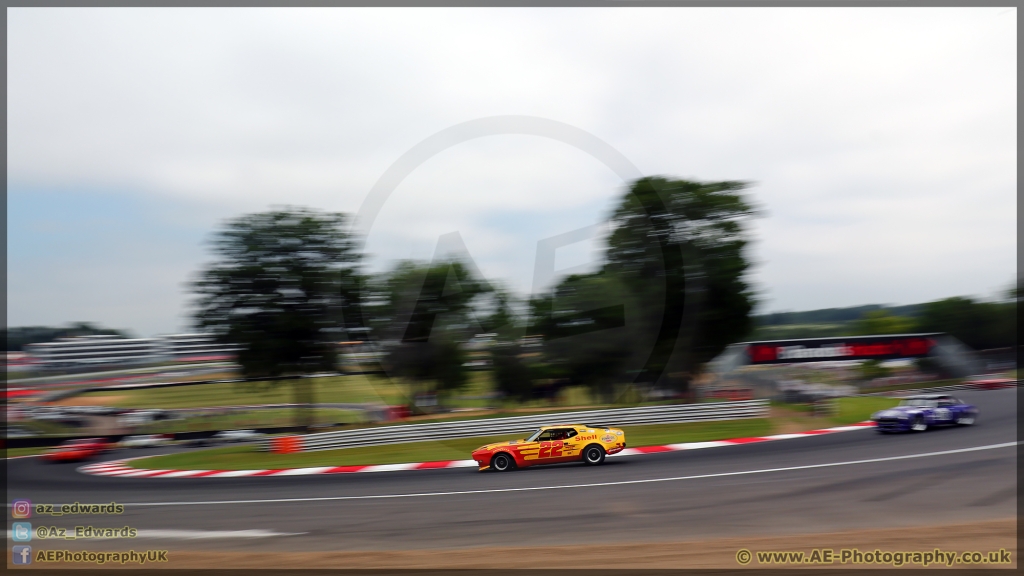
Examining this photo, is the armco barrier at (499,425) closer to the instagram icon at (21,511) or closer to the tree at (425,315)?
the tree at (425,315)

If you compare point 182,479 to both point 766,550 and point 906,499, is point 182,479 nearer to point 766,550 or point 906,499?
point 766,550

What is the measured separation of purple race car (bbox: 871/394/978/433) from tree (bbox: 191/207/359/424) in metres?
15.6

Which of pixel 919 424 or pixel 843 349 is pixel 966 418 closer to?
pixel 919 424

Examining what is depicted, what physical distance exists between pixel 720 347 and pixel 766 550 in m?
16.6

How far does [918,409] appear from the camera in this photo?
570 inches

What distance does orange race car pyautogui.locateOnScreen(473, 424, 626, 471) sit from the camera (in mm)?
12344

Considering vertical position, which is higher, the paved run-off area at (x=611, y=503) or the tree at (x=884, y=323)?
the tree at (x=884, y=323)

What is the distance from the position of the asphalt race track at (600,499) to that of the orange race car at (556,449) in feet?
0.82

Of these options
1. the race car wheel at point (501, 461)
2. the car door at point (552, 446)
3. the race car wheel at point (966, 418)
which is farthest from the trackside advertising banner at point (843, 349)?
the race car wheel at point (501, 461)

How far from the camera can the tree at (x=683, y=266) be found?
21.0 meters

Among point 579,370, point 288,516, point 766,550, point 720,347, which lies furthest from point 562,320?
point 766,550

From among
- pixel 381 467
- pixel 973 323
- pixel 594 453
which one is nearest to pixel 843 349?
pixel 973 323

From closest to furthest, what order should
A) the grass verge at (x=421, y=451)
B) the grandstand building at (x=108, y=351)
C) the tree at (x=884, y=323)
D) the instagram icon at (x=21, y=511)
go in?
the instagram icon at (x=21, y=511)
the grass verge at (x=421, y=451)
the grandstand building at (x=108, y=351)
the tree at (x=884, y=323)

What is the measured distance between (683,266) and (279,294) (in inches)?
522
